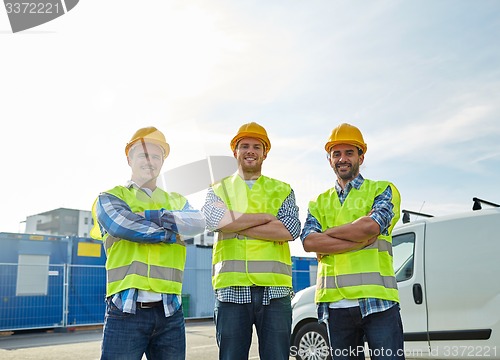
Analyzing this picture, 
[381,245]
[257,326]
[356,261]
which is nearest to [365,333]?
[356,261]

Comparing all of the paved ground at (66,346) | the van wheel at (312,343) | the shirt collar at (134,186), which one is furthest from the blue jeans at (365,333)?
the paved ground at (66,346)

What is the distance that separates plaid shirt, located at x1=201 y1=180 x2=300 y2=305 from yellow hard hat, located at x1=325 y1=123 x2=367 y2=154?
498 mm

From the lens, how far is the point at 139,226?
10.7ft

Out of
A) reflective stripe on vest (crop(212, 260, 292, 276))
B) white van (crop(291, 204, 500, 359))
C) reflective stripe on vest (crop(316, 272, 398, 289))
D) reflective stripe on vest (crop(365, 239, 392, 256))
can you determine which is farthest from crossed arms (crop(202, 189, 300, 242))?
white van (crop(291, 204, 500, 359))

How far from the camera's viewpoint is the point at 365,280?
3645 millimetres

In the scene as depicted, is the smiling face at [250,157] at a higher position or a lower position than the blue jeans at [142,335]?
higher

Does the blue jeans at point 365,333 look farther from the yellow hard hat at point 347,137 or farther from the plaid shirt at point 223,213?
the yellow hard hat at point 347,137

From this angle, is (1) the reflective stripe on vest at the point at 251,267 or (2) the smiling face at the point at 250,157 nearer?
(1) the reflective stripe on vest at the point at 251,267

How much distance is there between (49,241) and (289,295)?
13.3 meters

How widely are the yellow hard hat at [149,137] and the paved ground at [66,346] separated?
5788mm

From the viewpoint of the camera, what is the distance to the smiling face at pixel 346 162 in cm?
400

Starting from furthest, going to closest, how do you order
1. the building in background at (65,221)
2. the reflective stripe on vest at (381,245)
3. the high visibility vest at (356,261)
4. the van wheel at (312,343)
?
the building in background at (65,221), the van wheel at (312,343), the reflective stripe on vest at (381,245), the high visibility vest at (356,261)

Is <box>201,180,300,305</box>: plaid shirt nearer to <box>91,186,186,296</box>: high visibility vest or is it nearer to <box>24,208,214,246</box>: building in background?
<box>91,186,186,296</box>: high visibility vest

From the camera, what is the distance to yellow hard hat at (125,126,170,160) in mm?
3598
